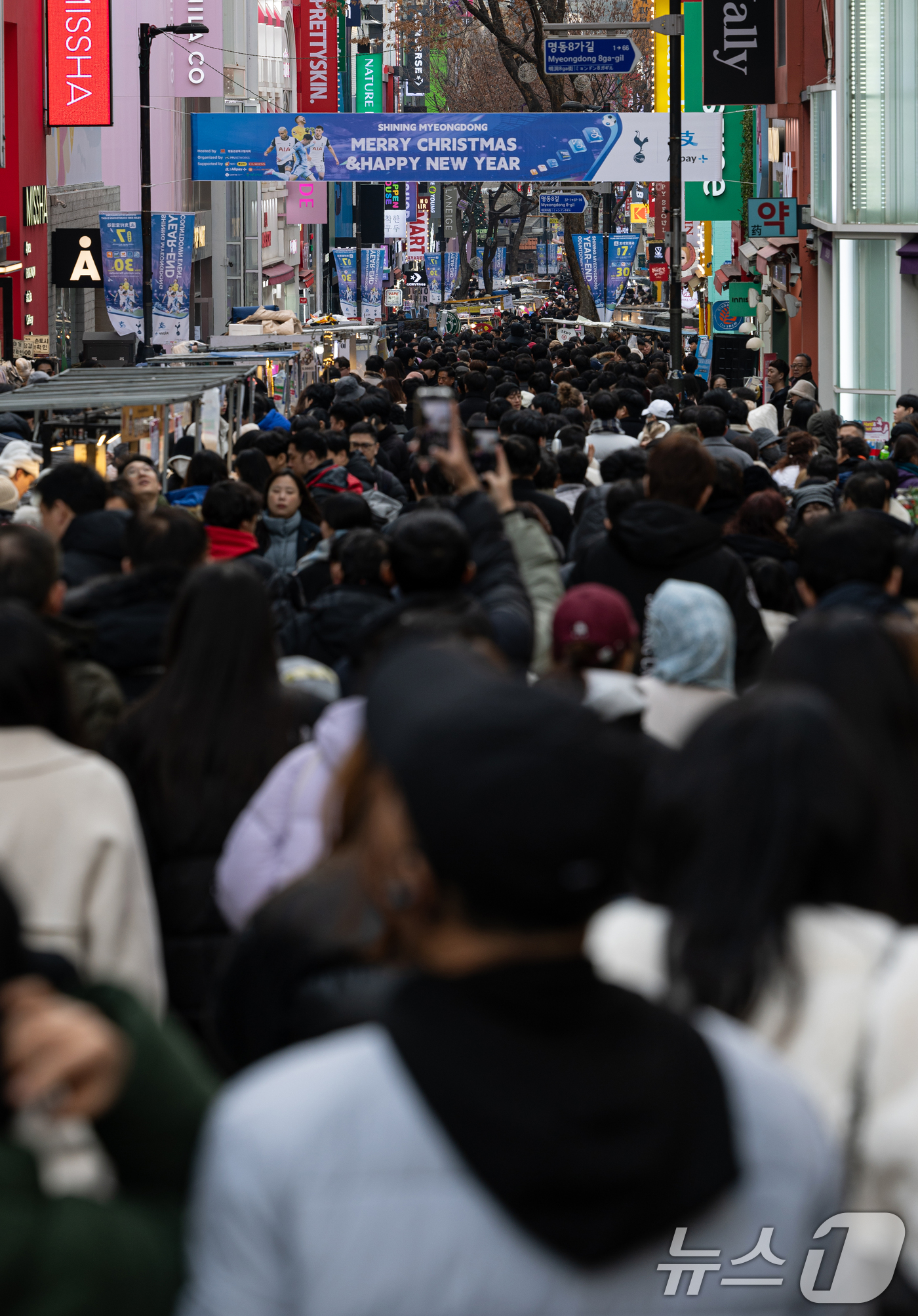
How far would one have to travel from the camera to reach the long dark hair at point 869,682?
3254 millimetres

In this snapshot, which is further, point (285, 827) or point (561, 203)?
point (561, 203)

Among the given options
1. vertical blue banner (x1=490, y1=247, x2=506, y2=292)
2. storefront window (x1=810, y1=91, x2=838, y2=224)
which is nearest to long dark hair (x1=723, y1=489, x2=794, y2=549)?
storefront window (x1=810, y1=91, x2=838, y2=224)

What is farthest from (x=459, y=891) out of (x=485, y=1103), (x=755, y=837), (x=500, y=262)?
(x=500, y=262)

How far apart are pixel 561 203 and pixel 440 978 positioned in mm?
34312

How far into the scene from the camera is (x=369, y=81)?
83250mm

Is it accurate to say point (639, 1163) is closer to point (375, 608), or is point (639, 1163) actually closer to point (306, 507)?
point (375, 608)

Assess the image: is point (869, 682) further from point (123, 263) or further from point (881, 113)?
point (123, 263)

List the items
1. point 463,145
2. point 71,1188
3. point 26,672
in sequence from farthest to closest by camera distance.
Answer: point 463,145, point 26,672, point 71,1188

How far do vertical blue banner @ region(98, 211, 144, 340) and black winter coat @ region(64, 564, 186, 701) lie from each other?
23547 millimetres

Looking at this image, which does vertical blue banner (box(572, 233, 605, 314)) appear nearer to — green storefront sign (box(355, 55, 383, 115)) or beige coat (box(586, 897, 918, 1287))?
beige coat (box(586, 897, 918, 1287))

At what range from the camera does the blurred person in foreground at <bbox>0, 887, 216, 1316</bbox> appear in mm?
1744

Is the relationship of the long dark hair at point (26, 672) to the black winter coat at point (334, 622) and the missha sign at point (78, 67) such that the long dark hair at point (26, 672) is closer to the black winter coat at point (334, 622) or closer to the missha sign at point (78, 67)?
the black winter coat at point (334, 622)

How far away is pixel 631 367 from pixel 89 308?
66.4 feet

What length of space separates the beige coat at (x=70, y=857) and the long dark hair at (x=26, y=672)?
1.5 inches
